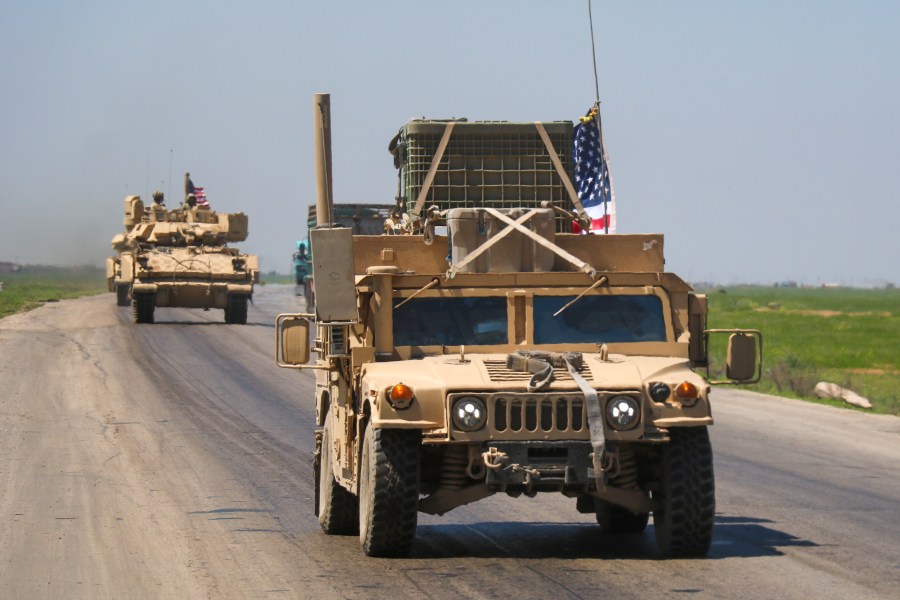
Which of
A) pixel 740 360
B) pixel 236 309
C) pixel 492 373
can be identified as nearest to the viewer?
pixel 492 373

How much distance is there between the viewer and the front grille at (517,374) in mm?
9953

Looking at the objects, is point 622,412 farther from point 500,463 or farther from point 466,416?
point 466,416

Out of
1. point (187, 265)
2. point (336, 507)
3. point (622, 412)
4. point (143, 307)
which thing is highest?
point (187, 265)

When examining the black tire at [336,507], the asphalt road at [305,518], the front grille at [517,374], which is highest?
the front grille at [517,374]

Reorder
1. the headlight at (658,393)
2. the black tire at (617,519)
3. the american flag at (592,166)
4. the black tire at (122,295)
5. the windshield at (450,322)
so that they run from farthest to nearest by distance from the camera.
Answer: the black tire at (122,295), the american flag at (592,166), the black tire at (617,519), the windshield at (450,322), the headlight at (658,393)

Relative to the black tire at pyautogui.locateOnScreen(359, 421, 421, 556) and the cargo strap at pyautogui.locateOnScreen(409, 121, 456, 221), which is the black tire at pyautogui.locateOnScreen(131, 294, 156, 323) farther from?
the black tire at pyautogui.locateOnScreen(359, 421, 421, 556)

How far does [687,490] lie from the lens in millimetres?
9953

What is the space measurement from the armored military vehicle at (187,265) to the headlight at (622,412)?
96.8 feet

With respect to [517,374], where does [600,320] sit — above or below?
above

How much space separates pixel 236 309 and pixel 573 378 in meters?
30.7

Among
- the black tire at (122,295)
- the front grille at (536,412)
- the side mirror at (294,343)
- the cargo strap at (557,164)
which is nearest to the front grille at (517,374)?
the front grille at (536,412)

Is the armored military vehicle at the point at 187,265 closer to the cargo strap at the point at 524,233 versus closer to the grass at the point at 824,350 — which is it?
the grass at the point at 824,350

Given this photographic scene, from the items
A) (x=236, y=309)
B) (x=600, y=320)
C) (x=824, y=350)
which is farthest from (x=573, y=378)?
(x=824, y=350)

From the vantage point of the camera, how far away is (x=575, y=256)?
1150cm
